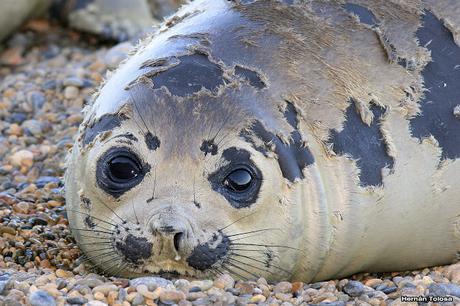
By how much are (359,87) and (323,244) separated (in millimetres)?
675

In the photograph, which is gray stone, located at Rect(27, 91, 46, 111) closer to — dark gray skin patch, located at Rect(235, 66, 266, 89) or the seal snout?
dark gray skin patch, located at Rect(235, 66, 266, 89)

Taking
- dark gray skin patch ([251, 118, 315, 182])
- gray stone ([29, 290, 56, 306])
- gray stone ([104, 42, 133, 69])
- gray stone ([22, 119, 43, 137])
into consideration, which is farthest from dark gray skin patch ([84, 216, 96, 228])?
gray stone ([104, 42, 133, 69])

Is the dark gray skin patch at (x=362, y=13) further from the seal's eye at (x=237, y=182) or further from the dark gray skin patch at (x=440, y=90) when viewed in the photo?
the seal's eye at (x=237, y=182)

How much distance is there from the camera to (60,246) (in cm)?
508

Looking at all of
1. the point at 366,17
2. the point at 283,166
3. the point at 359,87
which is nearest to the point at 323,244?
the point at 283,166

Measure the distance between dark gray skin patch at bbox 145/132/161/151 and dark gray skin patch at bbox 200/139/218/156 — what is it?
175 millimetres

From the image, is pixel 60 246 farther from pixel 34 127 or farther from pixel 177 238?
pixel 34 127

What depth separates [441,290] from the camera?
4.48 m

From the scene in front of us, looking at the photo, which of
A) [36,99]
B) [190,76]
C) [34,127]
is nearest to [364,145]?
[190,76]

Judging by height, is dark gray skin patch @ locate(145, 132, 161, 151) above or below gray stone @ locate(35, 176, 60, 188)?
above

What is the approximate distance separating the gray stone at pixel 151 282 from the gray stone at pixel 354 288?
29.6 inches

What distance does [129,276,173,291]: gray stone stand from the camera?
4.20 meters

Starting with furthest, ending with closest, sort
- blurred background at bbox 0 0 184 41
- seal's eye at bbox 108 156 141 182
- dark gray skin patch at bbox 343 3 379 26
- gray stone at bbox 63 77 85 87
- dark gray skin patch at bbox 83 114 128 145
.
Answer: blurred background at bbox 0 0 184 41 < gray stone at bbox 63 77 85 87 < dark gray skin patch at bbox 343 3 379 26 < dark gray skin patch at bbox 83 114 128 145 < seal's eye at bbox 108 156 141 182

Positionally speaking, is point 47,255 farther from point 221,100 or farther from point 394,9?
point 394,9
